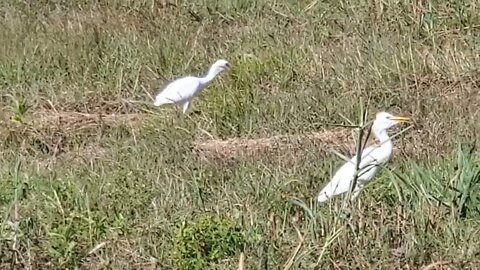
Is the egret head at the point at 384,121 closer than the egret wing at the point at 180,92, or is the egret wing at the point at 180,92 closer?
the egret head at the point at 384,121

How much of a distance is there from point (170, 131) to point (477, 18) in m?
2.65

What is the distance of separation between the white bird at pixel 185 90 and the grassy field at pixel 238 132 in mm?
104

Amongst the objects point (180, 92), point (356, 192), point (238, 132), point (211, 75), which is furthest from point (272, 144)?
point (356, 192)

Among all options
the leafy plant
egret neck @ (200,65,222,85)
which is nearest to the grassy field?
the leafy plant

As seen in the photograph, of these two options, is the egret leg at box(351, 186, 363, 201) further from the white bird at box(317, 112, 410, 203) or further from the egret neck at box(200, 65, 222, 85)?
the egret neck at box(200, 65, 222, 85)

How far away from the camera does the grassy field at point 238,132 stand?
143 inches

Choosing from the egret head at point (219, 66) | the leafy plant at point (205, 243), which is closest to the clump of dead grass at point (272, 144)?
the egret head at point (219, 66)

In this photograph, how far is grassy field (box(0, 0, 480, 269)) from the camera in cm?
363

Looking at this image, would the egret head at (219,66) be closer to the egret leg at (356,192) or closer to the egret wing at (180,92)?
the egret wing at (180,92)

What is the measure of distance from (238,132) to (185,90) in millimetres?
453

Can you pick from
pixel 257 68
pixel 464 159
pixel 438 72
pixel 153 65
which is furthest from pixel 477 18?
pixel 464 159

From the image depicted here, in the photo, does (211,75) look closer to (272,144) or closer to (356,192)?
(272,144)

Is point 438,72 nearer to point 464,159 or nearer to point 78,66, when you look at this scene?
point 78,66

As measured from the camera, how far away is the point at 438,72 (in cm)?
695
